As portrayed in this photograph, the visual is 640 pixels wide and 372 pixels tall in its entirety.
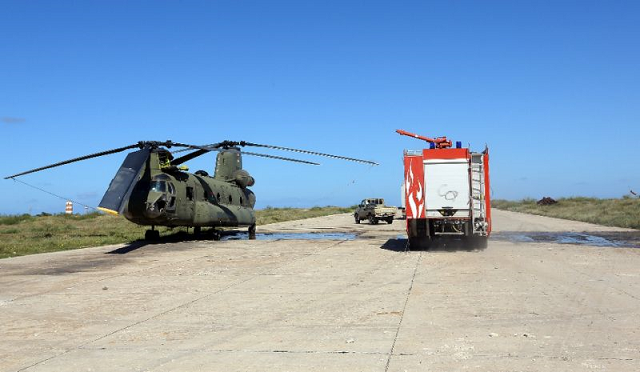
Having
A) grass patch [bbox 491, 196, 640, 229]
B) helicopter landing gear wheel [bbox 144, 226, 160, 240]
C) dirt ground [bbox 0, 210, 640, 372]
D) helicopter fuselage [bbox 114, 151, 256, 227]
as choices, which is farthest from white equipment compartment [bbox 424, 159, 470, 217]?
grass patch [bbox 491, 196, 640, 229]

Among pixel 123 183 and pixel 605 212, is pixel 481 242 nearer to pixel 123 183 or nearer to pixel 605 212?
pixel 123 183

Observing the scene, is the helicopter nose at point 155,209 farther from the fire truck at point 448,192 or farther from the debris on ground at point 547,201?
the debris on ground at point 547,201

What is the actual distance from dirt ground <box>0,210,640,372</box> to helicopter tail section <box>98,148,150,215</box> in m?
1.96

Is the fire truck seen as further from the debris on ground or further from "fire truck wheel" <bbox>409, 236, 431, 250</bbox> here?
the debris on ground

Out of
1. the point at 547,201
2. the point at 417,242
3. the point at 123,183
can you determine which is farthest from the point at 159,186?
the point at 547,201

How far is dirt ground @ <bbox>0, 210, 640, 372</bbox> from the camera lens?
5.82m

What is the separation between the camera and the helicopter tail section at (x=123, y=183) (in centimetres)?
1686

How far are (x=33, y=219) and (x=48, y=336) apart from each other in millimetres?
41676

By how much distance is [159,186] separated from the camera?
2067 centimetres

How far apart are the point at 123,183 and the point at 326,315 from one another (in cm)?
1182

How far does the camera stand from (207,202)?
23719 mm

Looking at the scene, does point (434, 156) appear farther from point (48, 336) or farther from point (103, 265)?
point (48, 336)

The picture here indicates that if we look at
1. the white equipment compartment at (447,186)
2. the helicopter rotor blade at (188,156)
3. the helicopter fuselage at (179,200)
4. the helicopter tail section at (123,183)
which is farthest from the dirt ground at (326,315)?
the helicopter rotor blade at (188,156)

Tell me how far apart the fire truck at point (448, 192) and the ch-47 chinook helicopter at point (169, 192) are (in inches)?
233
